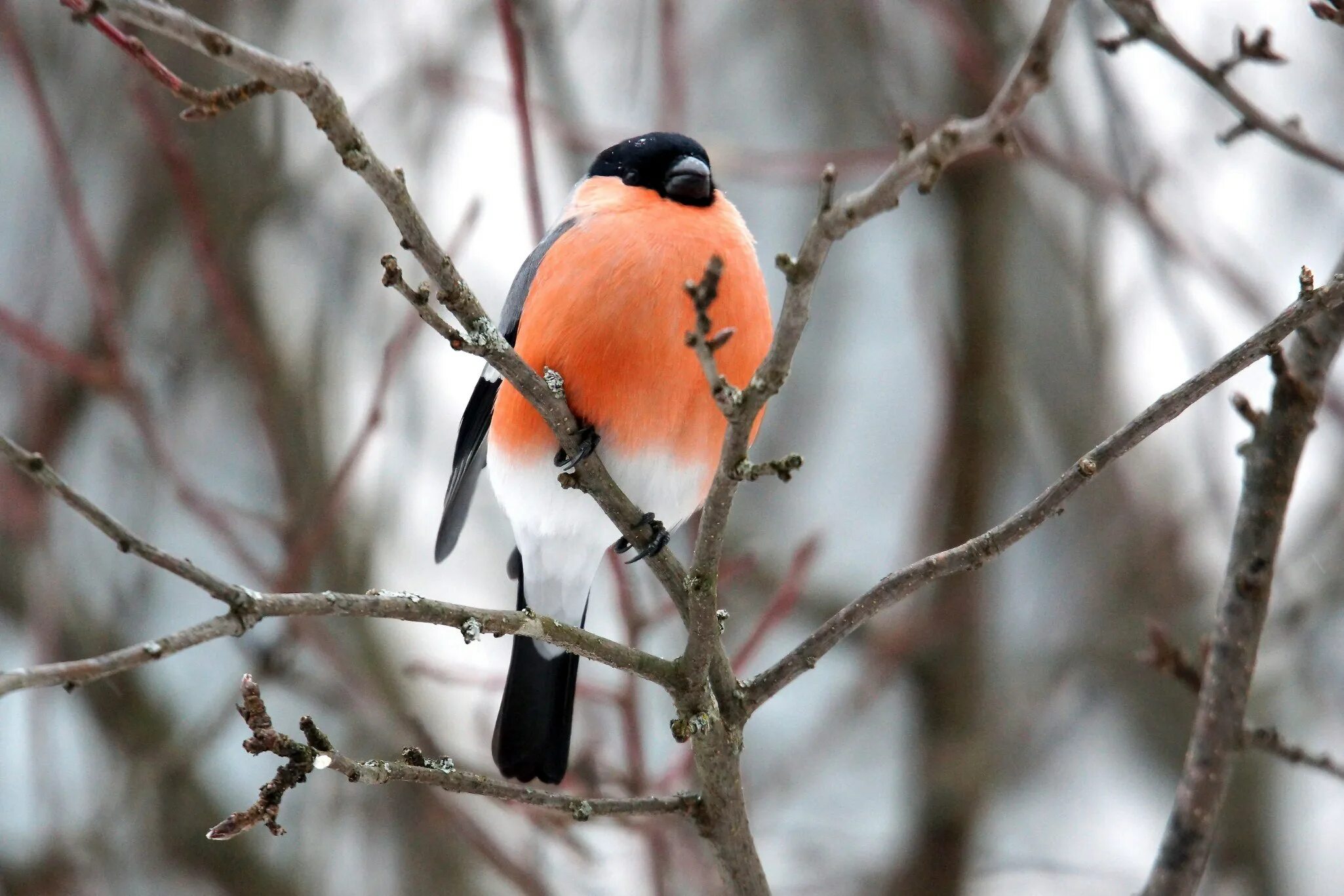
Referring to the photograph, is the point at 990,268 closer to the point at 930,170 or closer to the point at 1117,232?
the point at 1117,232

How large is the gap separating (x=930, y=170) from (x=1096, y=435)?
14.3ft

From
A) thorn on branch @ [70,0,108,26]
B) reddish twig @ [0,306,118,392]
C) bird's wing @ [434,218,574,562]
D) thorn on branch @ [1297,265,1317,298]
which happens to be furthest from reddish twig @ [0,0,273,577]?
thorn on branch @ [1297,265,1317,298]

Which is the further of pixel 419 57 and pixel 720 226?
pixel 419 57

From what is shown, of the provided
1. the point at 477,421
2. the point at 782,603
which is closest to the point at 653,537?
the point at 782,603

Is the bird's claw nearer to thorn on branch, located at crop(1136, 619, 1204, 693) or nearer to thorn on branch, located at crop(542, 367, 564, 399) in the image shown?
thorn on branch, located at crop(542, 367, 564, 399)

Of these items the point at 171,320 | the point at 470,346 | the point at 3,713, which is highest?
the point at 171,320

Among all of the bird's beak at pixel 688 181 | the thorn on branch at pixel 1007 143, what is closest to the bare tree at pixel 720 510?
the thorn on branch at pixel 1007 143

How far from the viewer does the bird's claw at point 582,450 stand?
2213 millimetres

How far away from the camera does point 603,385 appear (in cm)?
258

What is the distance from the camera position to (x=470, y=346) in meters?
1.75

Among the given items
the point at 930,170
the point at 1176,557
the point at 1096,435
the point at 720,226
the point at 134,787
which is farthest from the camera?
the point at 1096,435

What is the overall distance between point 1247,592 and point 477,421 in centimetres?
171

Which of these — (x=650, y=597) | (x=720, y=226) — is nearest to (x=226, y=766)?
(x=650, y=597)

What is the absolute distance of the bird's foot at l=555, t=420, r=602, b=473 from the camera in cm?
222
